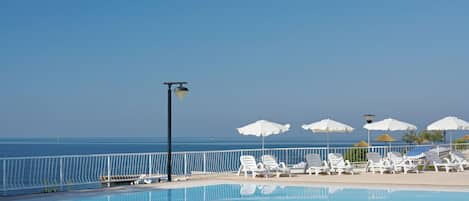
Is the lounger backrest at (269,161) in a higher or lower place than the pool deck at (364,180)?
higher

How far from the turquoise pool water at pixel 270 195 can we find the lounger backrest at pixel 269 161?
87.4 inches

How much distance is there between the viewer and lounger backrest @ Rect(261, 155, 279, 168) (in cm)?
1673

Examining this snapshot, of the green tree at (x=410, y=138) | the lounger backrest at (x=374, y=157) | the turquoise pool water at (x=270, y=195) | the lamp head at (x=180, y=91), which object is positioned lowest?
the turquoise pool water at (x=270, y=195)

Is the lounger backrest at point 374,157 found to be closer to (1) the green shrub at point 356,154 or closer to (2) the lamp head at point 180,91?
(1) the green shrub at point 356,154

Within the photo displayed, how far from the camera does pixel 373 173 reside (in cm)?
1772

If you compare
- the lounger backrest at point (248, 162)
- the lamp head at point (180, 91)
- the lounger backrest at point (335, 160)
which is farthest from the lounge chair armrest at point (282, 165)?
the lamp head at point (180, 91)

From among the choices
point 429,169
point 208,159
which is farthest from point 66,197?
point 429,169

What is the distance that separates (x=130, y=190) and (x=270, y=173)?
4142 millimetres

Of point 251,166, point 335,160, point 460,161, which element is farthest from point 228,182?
point 460,161

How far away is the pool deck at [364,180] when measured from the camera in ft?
47.4

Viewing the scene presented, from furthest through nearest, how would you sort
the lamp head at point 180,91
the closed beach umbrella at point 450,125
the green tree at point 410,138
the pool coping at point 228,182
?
the green tree at point 410,138 → the closed beach umbrella at point 450,125 → the lamp head at point 180,91 → the pool coping at point 228,182

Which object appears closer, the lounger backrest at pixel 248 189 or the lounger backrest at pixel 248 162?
the lounger backrest at pixel 248 189

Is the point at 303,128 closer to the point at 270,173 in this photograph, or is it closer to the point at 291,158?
the point at 291,158

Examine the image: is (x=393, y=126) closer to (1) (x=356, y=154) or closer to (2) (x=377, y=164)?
(2) (x=377, y=164)
